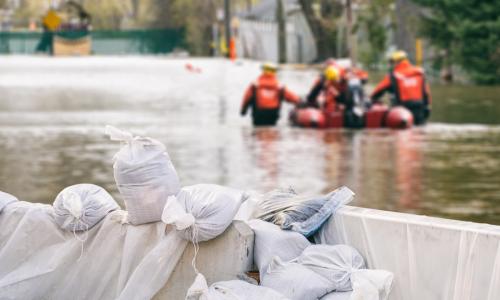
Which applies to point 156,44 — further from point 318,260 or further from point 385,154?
point 318,260

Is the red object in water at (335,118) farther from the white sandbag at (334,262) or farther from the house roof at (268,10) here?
the house roof at (268,10)

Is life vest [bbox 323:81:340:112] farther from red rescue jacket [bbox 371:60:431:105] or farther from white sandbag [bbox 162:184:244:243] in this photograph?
white sandbag [bbox 162:184:244:243]

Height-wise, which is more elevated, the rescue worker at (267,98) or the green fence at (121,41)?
the rescue worker at (267,98)

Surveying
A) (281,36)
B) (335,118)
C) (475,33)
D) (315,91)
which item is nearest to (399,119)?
(335,118)

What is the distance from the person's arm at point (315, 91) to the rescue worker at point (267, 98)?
0.25 meters

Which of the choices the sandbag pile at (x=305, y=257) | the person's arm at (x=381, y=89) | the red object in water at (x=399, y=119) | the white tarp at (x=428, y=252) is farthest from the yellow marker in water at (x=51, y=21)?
the white tarp at (x=428, y=252)

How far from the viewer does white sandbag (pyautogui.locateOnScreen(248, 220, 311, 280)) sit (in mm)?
7938

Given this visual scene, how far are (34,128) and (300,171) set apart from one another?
394 inches

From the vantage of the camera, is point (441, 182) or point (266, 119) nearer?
point (441, 182)

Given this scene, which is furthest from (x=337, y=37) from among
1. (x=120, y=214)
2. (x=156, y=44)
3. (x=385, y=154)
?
(x=120, y=214)

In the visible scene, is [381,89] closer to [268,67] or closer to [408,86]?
[408,86]

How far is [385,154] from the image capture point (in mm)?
21391

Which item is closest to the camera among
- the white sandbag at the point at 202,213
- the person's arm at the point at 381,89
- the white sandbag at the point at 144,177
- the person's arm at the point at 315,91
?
the white sandbag at the point at 202,213

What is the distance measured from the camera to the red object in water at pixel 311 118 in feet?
86.9
